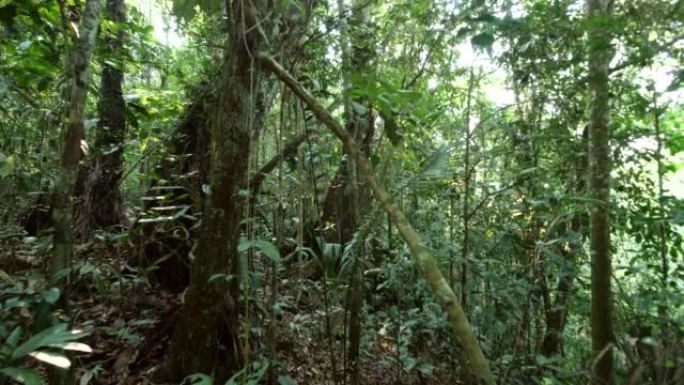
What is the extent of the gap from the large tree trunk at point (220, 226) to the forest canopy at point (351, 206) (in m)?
0.01

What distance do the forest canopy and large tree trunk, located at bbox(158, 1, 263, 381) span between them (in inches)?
0.5

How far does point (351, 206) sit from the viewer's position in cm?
464

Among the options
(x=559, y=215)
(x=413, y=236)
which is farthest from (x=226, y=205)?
(x=559, y=215)

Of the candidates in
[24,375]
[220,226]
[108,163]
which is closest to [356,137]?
[220,226]

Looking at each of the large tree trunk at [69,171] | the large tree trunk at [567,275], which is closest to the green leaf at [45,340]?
the large tree trunk at [69,171]

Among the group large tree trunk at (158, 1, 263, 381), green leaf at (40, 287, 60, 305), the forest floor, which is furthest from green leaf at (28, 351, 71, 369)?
the forest floor

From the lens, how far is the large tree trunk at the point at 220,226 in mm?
3047

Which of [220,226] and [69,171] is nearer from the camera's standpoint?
[69,171]

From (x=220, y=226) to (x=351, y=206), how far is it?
1.77 meters

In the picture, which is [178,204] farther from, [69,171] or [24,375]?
[24,375]

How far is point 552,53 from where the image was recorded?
3.52 metres

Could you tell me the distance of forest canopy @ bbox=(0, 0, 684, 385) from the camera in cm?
275

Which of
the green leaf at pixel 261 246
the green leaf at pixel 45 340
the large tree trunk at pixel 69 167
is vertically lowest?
the green leaf at pixel 45 340

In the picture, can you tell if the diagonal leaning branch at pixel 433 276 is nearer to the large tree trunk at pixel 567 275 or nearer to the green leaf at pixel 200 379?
the green leaf at pixel 200 379
